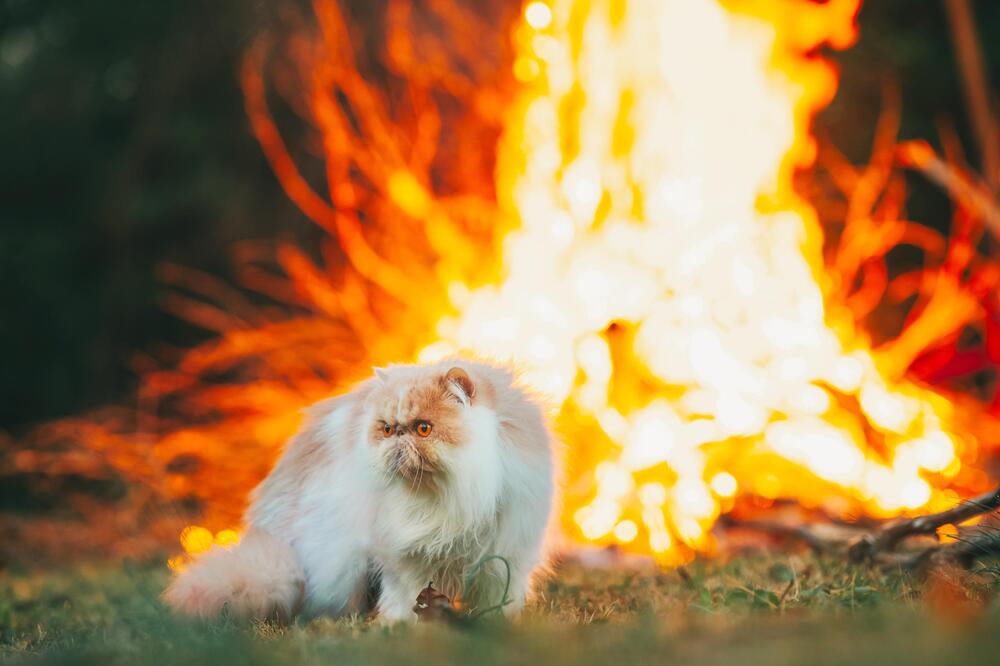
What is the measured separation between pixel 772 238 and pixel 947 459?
1.58 m

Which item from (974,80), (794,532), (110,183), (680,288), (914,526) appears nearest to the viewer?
(914,526)

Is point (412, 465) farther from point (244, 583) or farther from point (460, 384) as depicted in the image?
point (244, 583)

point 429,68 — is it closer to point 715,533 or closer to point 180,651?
point 715,533

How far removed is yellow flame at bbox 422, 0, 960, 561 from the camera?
17.2 feet

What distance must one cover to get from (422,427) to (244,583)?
0.68 metres

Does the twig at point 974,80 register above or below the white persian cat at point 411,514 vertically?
above

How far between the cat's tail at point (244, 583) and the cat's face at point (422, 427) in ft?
1.60

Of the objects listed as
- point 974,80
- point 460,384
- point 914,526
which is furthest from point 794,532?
point 974,80

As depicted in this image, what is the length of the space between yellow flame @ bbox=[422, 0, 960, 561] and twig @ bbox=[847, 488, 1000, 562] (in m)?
1.85

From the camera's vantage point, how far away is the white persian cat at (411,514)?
2.61 meters

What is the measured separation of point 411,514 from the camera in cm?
262

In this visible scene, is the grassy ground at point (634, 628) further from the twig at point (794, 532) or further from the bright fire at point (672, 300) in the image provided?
the bright fire at point (672, 300)

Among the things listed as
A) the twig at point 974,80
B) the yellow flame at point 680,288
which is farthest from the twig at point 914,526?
the twig at point 974,80

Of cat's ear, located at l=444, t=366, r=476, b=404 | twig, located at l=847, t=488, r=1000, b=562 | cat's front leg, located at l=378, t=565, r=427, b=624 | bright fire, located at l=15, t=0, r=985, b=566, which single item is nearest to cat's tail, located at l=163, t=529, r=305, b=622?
cat's front leg, located at l=378, t=565, r=427, b=624
